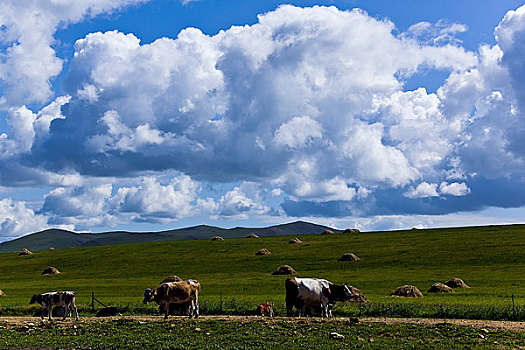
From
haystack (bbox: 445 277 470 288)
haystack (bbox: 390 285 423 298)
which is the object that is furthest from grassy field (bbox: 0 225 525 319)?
haystack (bbox: 390 285 423 298)

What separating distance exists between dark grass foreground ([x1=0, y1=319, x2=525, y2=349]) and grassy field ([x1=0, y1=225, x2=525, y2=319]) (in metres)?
7.24

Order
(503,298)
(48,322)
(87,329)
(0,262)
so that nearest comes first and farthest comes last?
(87,329) → (48,322) → (503,298) → (0,262)

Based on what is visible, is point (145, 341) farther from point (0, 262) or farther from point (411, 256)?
point (0, 262)

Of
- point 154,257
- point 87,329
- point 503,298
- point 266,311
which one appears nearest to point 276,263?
point 154,257

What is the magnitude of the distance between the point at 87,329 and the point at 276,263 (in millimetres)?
52208

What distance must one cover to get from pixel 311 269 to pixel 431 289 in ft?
79.0

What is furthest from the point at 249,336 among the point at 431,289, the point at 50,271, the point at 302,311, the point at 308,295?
the point at 50,271

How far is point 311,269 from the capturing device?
72375 millimetres

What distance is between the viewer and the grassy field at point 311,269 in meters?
40.9

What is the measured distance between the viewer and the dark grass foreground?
23.6 metres

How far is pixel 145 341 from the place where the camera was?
24750 millimetres

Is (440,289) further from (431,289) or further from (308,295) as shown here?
(308,295)

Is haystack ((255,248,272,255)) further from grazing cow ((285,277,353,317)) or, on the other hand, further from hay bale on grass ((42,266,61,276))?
grazing cow ((285,277,353,317))

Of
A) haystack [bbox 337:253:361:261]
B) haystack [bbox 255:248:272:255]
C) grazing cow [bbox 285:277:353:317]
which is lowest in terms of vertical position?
grazing cow [bbox 285:277:353:317]
